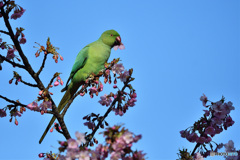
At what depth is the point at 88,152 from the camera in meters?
2.50

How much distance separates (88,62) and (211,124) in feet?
7.61

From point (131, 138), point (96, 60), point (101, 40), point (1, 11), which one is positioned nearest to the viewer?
point (131, 138)

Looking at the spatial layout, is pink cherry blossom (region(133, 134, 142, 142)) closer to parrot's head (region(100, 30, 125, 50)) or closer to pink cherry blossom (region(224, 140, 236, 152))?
pink cherry blossom (region(224, 140, 236, 152))

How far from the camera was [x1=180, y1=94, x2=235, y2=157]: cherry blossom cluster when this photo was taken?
3.53 meters

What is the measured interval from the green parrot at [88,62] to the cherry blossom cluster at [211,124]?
199 centimetres

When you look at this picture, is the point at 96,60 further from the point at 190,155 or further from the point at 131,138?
the point at 131,138

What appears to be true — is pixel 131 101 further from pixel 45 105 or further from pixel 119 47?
pixel 119 47

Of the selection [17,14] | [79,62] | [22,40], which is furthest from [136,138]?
[79,62]

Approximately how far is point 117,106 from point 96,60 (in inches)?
69.6

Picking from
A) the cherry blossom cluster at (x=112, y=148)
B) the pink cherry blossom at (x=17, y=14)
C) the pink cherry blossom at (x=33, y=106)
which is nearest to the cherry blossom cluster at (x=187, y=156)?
the cherry blossom cluster at (x=112, y=148)

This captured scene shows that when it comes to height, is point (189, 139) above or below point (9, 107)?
below

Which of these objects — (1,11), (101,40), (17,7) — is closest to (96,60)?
(101,40)

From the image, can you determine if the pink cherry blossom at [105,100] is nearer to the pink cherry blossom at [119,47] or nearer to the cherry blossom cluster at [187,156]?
the cherry blossom cluster at [187,156]

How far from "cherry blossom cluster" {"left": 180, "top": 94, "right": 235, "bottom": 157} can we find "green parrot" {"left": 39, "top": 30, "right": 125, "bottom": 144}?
1.99 metres
